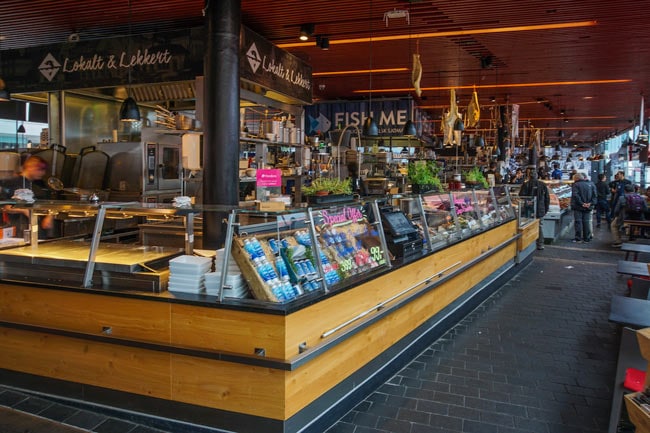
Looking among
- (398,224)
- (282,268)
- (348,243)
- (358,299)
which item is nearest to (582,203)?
(398,224)

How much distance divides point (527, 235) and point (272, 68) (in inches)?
234

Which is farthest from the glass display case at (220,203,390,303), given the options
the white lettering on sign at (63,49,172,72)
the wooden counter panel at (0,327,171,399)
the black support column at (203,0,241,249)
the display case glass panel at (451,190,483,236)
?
the white lettering on sign at (63,49,172,72)

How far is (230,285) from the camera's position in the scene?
136 inches

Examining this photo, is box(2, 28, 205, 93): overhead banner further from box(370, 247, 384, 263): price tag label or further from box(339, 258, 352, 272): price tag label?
box(339, 258, 352, 272): price tag label

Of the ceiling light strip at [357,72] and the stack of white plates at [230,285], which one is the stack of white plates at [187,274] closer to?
the stack of white plates at [230,285]

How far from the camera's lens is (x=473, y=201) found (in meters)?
7.79

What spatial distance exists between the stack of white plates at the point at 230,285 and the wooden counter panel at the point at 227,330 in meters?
0.14

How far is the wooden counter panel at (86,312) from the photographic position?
11.8ft

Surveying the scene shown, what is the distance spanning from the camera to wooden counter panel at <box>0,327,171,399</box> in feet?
11.9

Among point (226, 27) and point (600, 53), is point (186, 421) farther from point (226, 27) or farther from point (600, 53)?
point (600, 53)

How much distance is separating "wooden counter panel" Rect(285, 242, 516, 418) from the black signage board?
397cm

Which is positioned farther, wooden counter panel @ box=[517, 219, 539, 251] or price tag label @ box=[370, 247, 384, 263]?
wooden counter panel @ box=[517, 219, 539, 251]

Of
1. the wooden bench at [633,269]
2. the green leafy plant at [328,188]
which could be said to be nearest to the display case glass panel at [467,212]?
the wooden bench at [633,269]

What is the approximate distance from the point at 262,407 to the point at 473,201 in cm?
540
